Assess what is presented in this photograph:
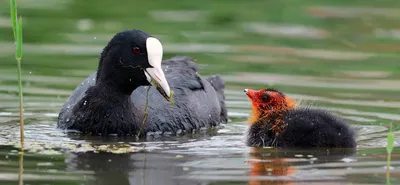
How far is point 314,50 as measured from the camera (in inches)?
515

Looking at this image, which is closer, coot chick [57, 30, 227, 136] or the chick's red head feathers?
the chick's red head feathers

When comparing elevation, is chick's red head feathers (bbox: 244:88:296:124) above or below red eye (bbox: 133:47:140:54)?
below

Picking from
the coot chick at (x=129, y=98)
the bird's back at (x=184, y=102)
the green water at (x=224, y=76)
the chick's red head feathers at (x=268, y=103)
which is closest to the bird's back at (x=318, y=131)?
the green water at (x=224, y=76)

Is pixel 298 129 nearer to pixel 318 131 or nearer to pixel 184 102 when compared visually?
pixel 318 131

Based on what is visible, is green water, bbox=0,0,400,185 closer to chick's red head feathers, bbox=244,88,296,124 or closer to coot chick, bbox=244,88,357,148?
coot chick, bbox=244,88,357,148

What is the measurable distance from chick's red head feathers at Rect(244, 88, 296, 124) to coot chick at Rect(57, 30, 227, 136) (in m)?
0.68

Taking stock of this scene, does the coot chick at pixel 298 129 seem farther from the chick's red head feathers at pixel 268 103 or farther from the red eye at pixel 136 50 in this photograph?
the red eye at pixel 136 50

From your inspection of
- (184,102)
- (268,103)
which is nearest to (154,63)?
(184,102)

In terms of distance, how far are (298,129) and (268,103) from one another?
1.52ft

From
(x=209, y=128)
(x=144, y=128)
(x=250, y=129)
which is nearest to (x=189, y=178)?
(x=250, y=129)

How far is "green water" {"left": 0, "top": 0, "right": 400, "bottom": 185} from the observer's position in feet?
23.7

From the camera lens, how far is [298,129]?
26.7ft

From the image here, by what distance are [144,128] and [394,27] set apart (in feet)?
20.8

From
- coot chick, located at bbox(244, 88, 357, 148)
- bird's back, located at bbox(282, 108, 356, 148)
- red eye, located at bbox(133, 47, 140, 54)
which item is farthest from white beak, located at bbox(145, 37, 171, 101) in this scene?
bird's back, located at bbox(282, 108, 356, 148)
